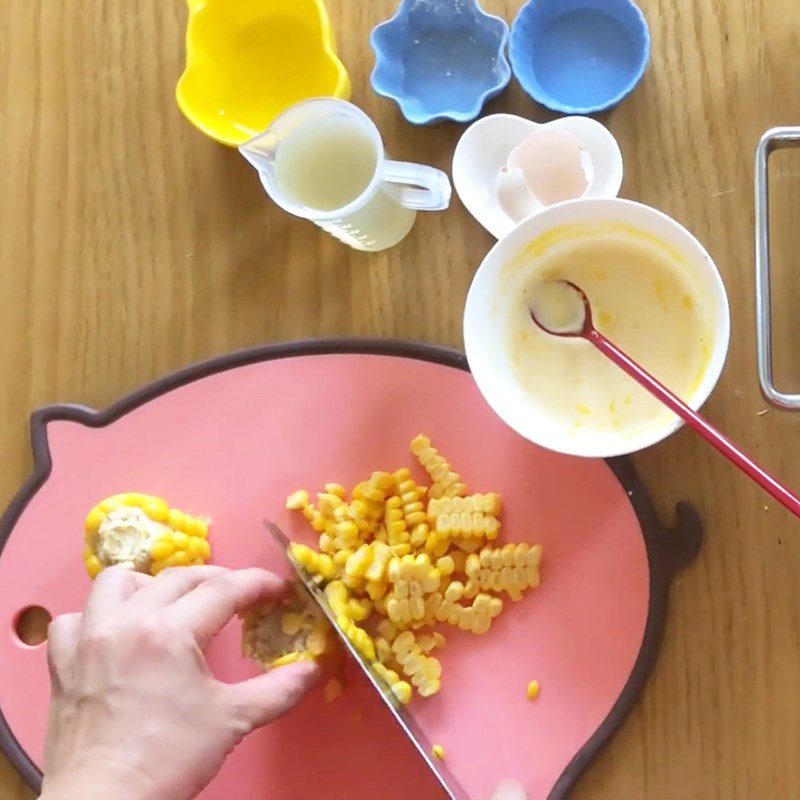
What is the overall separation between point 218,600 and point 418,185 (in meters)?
0.36

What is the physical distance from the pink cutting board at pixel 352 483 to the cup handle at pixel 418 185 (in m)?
0.12

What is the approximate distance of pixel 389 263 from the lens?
0.86 metres

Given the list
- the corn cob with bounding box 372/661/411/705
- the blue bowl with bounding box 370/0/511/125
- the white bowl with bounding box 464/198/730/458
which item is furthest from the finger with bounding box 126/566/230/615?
the blue bowl with bounding box 370/0/511/125

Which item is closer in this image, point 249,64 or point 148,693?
point 148,693

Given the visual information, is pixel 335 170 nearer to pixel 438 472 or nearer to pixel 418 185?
pixel 418 185

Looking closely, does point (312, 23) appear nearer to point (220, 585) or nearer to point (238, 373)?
point (238, 373)

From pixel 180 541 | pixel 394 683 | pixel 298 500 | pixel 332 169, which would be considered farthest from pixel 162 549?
pixel 332 169

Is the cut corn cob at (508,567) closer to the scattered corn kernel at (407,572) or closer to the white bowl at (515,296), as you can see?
the scattered corn kernel at (407,572)

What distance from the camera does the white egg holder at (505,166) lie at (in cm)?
80

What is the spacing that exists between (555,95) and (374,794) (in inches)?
23.6

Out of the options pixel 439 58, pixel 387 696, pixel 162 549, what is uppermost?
pixel 439 58

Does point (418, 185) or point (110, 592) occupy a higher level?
point (418, 185)

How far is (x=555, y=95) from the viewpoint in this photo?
0.84m

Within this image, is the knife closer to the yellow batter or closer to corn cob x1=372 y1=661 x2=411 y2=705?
corn cob x1=372 y1=661 x2=411 y2=705
